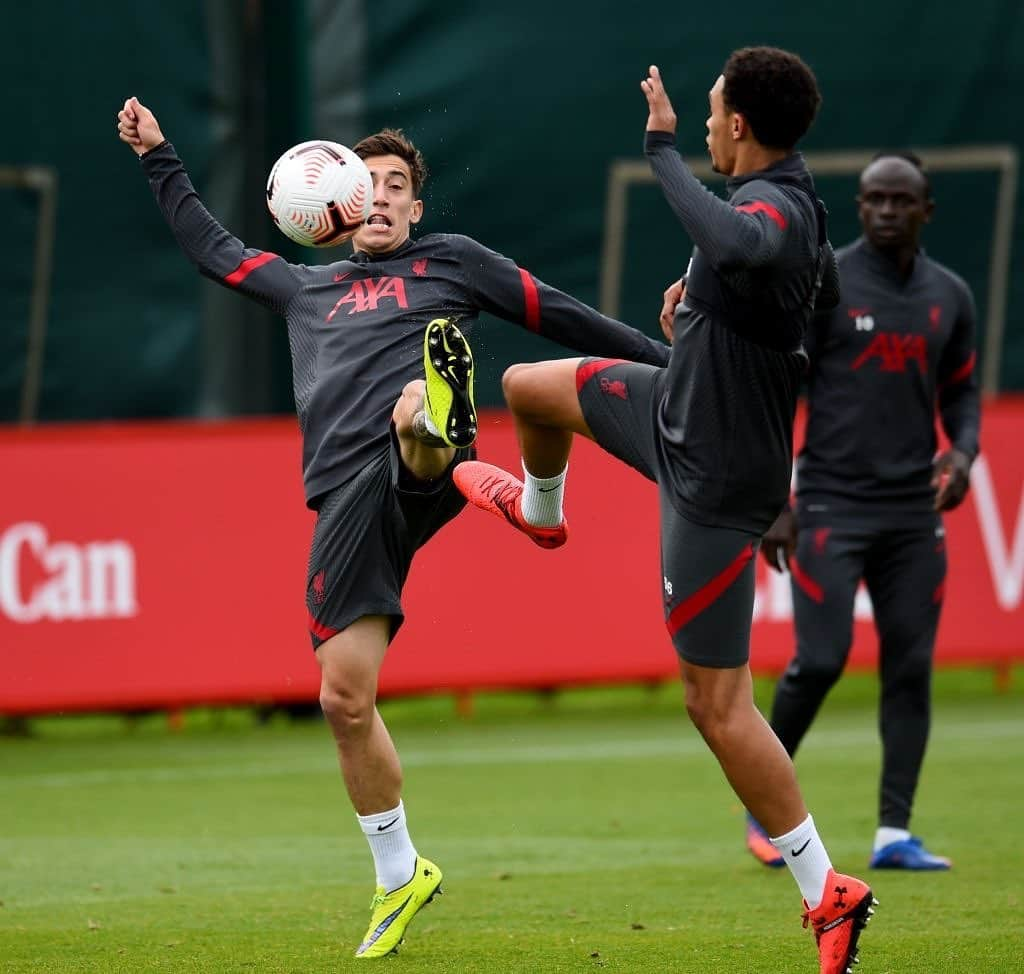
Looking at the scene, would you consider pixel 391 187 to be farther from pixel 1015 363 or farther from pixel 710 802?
pixel 1015 363

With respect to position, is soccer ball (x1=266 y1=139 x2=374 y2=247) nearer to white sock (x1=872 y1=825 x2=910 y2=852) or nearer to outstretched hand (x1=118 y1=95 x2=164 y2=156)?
outstretched hand (x1=118 y1=95 x2=164 y2=156)

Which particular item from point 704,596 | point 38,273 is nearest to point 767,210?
point 704,596

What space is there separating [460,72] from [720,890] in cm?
911

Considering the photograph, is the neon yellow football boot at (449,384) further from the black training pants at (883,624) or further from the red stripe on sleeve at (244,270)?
the black training pants at (883,624)

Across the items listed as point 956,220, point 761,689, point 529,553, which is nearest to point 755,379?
point 529,553

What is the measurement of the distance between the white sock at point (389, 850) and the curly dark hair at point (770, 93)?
240cm

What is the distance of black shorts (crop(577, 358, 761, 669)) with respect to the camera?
18.9ft

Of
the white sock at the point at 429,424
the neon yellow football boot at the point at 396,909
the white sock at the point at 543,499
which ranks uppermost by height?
the white sock at the point at 429,424

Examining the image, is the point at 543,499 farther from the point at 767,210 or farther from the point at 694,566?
the point at 767,210

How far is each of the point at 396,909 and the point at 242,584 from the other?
19.8 feet

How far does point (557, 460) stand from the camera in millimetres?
6242

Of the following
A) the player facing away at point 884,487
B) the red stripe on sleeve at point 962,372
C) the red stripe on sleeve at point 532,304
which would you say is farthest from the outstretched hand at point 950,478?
the red stripe on sleeve at point 532,304

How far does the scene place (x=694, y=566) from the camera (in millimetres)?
5777

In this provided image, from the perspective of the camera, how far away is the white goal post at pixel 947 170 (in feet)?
51.3
